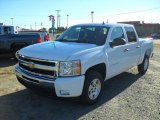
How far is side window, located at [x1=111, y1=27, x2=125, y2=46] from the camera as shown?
6.76 meters

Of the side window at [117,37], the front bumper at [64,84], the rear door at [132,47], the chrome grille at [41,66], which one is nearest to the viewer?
the front bumper at [64,84]

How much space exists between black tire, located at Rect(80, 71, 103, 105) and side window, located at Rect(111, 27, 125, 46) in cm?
117

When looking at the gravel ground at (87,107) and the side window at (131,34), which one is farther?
the side window at (131,34)

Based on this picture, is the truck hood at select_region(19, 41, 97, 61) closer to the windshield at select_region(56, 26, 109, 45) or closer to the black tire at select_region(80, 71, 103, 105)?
the windshield at select_region(56, 26, 109, 45)

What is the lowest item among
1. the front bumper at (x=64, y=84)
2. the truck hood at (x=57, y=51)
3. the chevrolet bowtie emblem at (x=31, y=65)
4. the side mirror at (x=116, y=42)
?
the front bumper at (x=64, y=84)

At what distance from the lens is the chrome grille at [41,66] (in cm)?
523

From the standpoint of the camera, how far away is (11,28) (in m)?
17.9

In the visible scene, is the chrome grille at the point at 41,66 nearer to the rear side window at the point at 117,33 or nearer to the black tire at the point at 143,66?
the rear side window at the point at 117,33

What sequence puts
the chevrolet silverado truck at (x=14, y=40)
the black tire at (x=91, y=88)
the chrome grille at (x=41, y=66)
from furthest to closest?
the chevrolet silverado truck at (x=14, y=40), the black tire at (x=91, y=88), the chrome grille at (x=41, y=66)

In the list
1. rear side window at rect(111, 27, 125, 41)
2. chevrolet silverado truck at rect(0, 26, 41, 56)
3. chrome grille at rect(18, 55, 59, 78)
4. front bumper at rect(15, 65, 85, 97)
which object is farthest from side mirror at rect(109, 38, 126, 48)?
chevrolet silverado truck at rect(0, 26, 41, 56)

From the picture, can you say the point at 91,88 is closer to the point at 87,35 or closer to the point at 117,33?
the point at 87,35

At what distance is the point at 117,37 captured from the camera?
715 cm

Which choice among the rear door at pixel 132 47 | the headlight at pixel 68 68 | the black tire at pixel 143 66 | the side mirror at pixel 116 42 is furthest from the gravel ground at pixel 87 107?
the black tire at pixel 143 66

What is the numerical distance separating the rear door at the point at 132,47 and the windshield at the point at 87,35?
1.12 m
